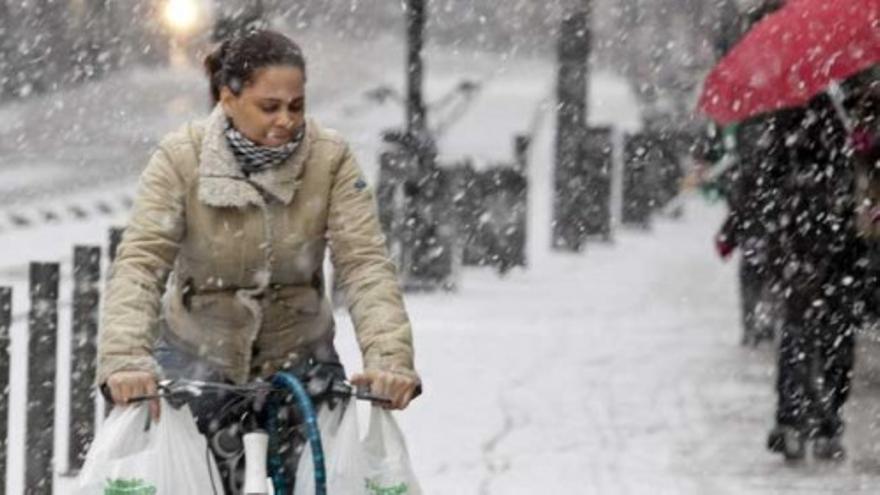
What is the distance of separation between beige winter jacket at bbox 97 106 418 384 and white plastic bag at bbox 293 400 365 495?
16 cm

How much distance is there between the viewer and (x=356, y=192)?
19.4 feet

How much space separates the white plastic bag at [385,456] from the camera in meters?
5.61

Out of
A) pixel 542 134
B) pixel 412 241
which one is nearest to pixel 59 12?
pixel 542 134

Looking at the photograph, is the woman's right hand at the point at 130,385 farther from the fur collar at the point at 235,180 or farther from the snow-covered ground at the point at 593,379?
the snow-covered ground at the point at 593,379

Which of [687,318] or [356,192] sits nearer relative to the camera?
[356,192]

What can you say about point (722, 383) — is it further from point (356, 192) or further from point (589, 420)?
point (356, 192)

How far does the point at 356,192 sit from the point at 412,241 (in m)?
11.4

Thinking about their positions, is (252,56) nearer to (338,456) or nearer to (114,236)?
(338,456)

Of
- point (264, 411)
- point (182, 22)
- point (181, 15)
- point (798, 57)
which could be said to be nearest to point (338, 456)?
point (264, 411)

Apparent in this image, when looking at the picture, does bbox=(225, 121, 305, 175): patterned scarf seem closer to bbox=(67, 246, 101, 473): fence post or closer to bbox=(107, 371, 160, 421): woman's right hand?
bbox=(107, 371, 160, 421): woman's right hand

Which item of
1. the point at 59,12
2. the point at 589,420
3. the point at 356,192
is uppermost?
the point at 59,12

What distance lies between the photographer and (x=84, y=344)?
9.30 metres

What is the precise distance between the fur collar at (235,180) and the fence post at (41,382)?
313cm

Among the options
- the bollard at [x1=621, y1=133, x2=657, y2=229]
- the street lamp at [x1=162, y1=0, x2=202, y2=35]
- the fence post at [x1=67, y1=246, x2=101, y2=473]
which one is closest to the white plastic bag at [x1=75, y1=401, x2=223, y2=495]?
the fence post at [x1=67, y1=246, x2=101, y2=473]
